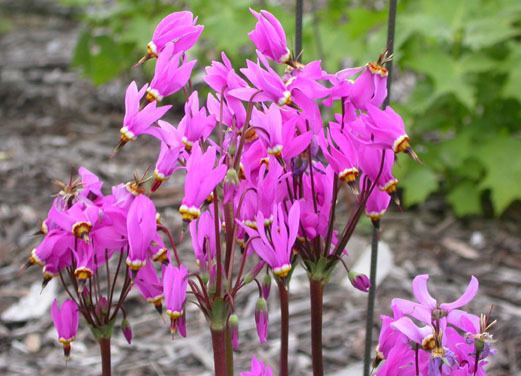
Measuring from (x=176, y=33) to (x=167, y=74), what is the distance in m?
0.08

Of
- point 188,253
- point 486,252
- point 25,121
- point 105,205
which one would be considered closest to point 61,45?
point 25,121

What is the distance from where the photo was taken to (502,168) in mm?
3770

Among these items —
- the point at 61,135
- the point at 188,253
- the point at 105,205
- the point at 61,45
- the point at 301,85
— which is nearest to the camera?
the point at 301,85

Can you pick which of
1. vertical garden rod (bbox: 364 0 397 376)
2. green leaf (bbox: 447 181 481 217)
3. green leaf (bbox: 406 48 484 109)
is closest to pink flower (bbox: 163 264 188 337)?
vertical garden rod (bbox: 364 0 397 376)

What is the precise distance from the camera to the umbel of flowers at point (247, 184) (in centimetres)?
126

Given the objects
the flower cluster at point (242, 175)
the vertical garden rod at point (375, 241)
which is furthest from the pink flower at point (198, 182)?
the vertical garden rod at point (375, 241)

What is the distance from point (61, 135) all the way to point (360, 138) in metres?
3.91

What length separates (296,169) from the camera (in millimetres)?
1342

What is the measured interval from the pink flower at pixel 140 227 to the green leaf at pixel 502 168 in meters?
2.62

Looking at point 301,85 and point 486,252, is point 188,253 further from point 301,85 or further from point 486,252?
point 301,85

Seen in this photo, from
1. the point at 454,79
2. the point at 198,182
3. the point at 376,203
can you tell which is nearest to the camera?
the point at 198,182

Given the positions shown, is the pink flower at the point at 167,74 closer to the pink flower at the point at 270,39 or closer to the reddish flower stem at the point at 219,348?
the pink flower at the point at 270,39

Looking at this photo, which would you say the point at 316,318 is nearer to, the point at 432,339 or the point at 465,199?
the point at 432,339

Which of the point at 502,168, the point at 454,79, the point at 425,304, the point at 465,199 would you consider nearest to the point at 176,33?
the point at 425,304
